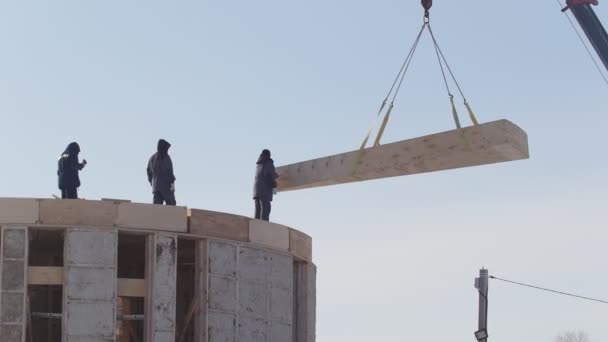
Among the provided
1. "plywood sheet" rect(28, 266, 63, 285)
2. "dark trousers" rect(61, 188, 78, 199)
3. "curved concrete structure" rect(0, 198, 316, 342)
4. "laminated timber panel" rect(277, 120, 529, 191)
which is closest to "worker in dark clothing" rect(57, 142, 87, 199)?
"dark trousers" rect(61, 188, 78, 199)

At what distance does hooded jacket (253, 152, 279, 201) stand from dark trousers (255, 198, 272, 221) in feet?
0.29

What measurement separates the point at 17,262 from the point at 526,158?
29.3 ft

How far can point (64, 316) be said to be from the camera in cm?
2247

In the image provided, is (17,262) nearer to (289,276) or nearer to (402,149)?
(289,276)

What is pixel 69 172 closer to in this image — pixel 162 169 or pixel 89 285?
pixel 162 169

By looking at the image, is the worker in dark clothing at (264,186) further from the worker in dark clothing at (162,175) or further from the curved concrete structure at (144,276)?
the worker in dark clothing at (162,175)

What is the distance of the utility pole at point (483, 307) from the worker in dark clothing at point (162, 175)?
5.88 metres

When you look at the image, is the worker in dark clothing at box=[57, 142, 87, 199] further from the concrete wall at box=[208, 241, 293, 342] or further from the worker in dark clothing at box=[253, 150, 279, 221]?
the worker in dark clothing at box=[253, 150, 279, 221]

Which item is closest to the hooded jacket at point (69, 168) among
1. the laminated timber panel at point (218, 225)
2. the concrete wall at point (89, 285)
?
the concrete wall at point (89, 285)

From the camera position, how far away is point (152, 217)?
23.4 metres

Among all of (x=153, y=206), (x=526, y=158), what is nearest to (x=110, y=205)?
(x=153, y=206)

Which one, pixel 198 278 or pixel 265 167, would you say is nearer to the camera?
pixel 198 278

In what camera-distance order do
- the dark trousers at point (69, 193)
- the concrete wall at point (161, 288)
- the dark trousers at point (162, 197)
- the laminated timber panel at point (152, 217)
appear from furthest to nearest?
the dark trousers at point (162, 197) → the dark trousers at point (69, 193) → the laminated timber panel at point (152, 217) → the concrete wall at point (161, 288)

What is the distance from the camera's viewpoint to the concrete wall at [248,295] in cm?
2359
